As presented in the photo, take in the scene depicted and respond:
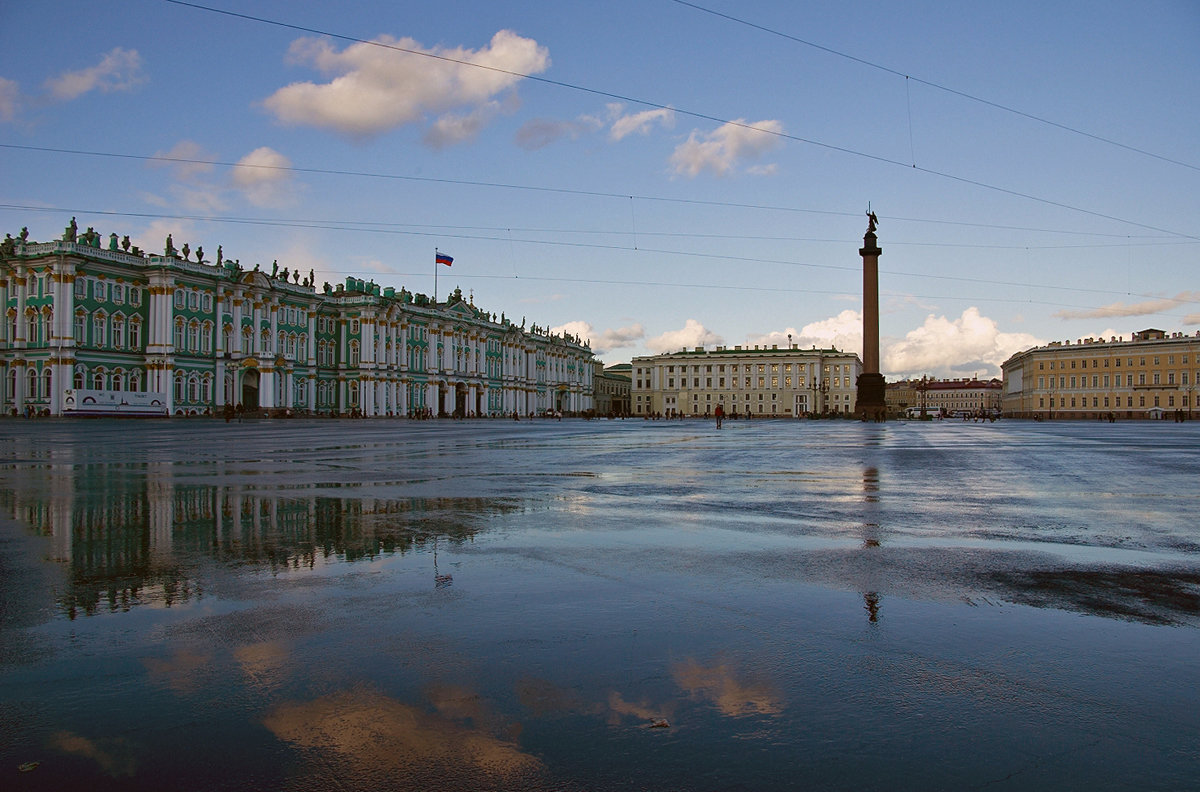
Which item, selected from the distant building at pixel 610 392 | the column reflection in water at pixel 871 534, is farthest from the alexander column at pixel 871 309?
the distant building at pixel 610 392

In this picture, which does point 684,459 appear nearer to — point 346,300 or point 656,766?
point 656,766

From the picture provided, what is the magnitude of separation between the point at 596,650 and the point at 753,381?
166m

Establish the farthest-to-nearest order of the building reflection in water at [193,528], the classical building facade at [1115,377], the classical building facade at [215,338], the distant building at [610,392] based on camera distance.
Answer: the distant building at [610,392] < the classical building facade at [1115,377] < the classical building facade at [215,338] < the building reflection in water at [193,528]

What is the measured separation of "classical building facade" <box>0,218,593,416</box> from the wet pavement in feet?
206

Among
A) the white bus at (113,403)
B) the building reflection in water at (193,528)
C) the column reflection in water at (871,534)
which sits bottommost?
the column reflection in water at (871,534)

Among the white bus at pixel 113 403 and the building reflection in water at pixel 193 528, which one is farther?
the white bus at pixel 113 403

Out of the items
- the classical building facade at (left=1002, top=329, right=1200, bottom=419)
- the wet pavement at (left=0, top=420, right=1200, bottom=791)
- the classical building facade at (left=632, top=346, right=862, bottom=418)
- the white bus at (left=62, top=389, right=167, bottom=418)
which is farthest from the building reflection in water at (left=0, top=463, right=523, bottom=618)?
the classical building facade at (left=632, top=346, right=862, bottom=418)

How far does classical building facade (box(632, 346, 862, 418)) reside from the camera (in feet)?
530

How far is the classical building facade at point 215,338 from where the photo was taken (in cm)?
6156

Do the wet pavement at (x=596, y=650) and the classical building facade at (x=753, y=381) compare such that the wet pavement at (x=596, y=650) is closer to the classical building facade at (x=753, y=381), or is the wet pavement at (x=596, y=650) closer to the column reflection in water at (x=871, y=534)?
the column reflection in water at (x=871, y=534)

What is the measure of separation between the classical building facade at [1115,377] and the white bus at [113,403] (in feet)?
410

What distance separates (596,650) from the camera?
407cm

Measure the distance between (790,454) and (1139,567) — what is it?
15408mm

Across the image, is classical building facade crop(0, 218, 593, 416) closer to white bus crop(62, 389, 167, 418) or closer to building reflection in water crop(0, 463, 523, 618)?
white bus crop(62, 389, 167, 418)
